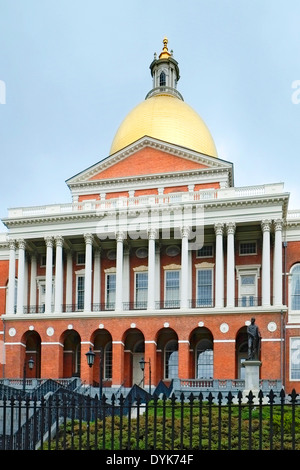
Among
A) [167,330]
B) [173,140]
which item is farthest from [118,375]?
[173,140]

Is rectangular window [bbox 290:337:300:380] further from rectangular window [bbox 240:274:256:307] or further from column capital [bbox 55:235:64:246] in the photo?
column capital [bbox 55:235:64:246]

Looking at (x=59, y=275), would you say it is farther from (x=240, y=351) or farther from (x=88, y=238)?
(x=240, y=351)

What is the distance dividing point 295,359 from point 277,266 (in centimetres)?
662

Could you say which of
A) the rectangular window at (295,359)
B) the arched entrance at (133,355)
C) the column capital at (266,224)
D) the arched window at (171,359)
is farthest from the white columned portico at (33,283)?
the rectangular window at (295,359)

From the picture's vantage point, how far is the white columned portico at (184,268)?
159ft

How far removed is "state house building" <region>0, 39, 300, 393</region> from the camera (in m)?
47.6

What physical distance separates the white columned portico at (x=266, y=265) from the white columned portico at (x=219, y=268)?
8.62ft

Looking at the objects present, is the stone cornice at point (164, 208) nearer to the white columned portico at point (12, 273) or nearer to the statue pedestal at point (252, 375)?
the white columned portico at point (12, 273)

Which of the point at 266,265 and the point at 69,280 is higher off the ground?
the point at 266,265

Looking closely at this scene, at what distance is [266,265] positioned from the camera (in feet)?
155

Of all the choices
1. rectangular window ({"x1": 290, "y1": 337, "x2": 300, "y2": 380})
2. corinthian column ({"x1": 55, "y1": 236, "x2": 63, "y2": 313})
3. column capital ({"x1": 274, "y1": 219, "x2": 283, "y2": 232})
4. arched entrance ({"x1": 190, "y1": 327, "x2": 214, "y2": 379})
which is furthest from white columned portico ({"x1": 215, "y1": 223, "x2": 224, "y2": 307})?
corinthian column ({"x1": 55, "y1": 236, "x2": 63, "y2": 313})

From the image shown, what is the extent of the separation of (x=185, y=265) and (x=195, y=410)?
2088cm

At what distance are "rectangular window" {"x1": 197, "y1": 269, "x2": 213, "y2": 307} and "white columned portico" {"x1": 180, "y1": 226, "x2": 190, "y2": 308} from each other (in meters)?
1.76

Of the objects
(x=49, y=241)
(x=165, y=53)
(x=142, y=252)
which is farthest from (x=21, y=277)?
(x=165, y=53)
